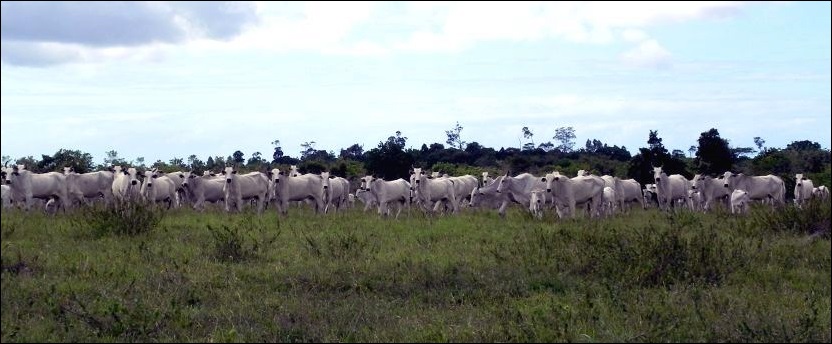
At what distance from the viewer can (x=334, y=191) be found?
33156 mm

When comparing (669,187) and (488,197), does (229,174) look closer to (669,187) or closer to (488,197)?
(488,197)

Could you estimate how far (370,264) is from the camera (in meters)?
12.4

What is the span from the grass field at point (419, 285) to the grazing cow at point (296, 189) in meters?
14.0

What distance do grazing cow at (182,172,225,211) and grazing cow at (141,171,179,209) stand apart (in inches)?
19.5

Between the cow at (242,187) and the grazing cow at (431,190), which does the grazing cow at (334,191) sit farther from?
the grazing cow at (431,190)

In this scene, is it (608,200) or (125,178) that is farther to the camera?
(608,200)

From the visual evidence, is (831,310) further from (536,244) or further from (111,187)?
(111,187)

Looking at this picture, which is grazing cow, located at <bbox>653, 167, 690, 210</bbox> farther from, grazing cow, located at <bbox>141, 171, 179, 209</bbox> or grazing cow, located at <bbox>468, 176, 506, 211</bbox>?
grazing cow, located at <bbox>141, 171, 179, 209</bbox>

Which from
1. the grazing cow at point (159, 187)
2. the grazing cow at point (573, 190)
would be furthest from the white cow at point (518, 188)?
the grazing cow at point (159, 187)

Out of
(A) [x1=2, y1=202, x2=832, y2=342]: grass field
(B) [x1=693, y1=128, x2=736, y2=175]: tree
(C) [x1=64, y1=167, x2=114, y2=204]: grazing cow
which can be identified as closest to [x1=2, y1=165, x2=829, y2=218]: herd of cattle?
(C) [x1=64, y1=167, x2=114, y2=204]: grazing cow

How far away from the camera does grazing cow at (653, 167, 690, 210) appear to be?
3131cm

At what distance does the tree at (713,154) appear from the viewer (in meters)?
24.3

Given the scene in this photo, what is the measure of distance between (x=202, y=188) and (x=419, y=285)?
63.4 ft

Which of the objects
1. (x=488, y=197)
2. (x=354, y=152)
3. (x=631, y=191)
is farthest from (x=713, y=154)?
(x=354, y=152)
